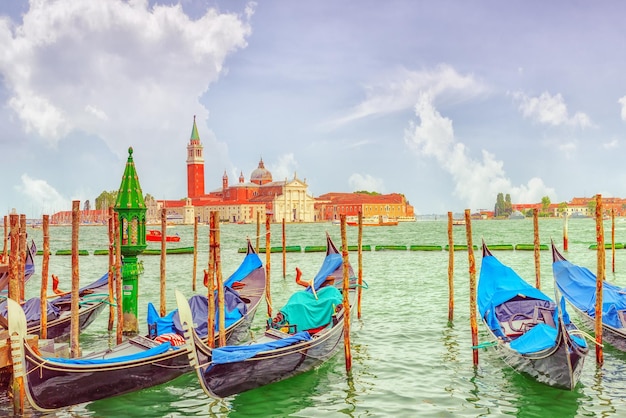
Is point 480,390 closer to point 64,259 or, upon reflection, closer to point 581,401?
point 581,401

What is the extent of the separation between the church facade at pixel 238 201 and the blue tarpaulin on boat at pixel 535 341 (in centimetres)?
7640

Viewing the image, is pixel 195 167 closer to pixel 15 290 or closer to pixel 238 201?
pixel 238 201

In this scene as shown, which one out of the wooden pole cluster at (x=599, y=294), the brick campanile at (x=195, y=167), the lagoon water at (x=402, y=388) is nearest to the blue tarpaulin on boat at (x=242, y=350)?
the lagoon water at (x=402, y=388)


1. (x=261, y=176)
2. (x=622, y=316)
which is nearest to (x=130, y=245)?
(x=622, y=316)

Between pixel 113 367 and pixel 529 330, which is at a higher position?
pixel 529 330

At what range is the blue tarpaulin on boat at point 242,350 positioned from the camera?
5.62 metres

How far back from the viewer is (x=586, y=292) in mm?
8648

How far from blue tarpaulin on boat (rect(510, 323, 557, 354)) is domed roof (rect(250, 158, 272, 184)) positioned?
297 feet

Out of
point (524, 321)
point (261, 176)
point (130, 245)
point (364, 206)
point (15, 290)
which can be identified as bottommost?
point (524, 321)

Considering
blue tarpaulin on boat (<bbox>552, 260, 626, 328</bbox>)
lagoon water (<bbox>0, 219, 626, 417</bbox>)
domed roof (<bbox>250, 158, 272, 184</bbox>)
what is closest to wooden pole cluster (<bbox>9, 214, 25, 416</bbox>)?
lagoon water (<bbox>0, 219, 626, 417</bbox>)

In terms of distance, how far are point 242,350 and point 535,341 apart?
2928 millimetres

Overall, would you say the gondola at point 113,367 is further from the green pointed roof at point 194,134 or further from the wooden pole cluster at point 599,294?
the green pointed roof at point 194,134

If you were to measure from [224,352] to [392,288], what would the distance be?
29.3ft

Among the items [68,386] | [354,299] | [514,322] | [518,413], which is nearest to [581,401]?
[518,413]
